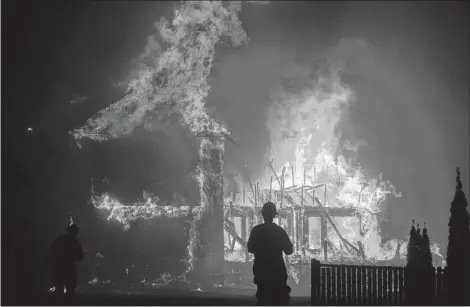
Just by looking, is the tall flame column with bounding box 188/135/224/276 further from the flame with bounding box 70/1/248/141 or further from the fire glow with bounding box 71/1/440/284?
the flame with bounding box 70/1/248/141

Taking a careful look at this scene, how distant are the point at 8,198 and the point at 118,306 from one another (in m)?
25.5

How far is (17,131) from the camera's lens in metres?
35.9

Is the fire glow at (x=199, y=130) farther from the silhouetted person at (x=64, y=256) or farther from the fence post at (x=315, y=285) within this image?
the silhouetted person at (x=64, y=256)

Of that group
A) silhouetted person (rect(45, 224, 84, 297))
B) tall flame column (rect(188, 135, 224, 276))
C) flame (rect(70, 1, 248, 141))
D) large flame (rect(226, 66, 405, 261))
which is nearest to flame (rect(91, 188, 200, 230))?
tall flame column (rect(188, 135, 224, 276))

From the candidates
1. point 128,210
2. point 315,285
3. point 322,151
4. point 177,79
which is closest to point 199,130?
point 177,79

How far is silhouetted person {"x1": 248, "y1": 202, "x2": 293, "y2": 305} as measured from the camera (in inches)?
319

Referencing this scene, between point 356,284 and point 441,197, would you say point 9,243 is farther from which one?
point 441,197

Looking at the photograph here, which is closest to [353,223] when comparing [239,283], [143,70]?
[239,283]

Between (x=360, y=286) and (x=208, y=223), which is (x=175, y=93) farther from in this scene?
(x=360, y=286)

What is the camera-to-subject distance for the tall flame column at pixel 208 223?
118ft

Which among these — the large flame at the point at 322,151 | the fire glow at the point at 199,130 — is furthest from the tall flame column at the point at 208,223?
the large flame at the point at 322,151

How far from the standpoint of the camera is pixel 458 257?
11883 millimetres

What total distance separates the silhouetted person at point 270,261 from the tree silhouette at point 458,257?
5.47 m

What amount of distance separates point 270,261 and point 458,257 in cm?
644
